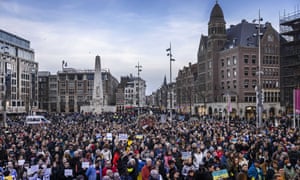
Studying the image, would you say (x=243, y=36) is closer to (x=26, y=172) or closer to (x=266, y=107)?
(x=266, y=107)

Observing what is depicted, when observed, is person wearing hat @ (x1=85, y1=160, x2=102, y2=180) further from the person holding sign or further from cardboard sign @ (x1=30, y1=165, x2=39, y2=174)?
cardboard sign @ (x1=30, y1=165, x2=39, y2=174)

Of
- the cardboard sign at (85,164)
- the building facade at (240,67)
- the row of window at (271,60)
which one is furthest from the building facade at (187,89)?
the cardboard sign at (85,164)

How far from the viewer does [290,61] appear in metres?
62.3

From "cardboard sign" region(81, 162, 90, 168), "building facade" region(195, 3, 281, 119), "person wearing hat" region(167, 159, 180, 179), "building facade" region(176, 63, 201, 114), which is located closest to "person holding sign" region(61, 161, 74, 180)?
"cardboard sign" region(81, 162, 90, 168)

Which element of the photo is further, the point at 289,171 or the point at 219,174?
the point at 289,171

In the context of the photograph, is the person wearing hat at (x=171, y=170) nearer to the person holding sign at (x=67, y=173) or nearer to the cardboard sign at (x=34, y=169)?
the person holding sign at (x=67, y=173)

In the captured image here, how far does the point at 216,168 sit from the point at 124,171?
12.5 ft

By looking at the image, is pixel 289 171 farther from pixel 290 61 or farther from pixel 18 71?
pixel 18 71

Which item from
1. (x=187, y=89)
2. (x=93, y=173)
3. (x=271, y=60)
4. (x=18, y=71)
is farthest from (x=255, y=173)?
(x=18, y=71)

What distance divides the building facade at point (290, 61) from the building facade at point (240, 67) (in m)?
10.5

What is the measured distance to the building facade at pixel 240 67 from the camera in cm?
7750

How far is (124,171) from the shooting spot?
13.6 m

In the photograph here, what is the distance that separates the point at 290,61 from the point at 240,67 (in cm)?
1537

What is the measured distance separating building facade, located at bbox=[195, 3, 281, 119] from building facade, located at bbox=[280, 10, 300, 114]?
1054 cm
